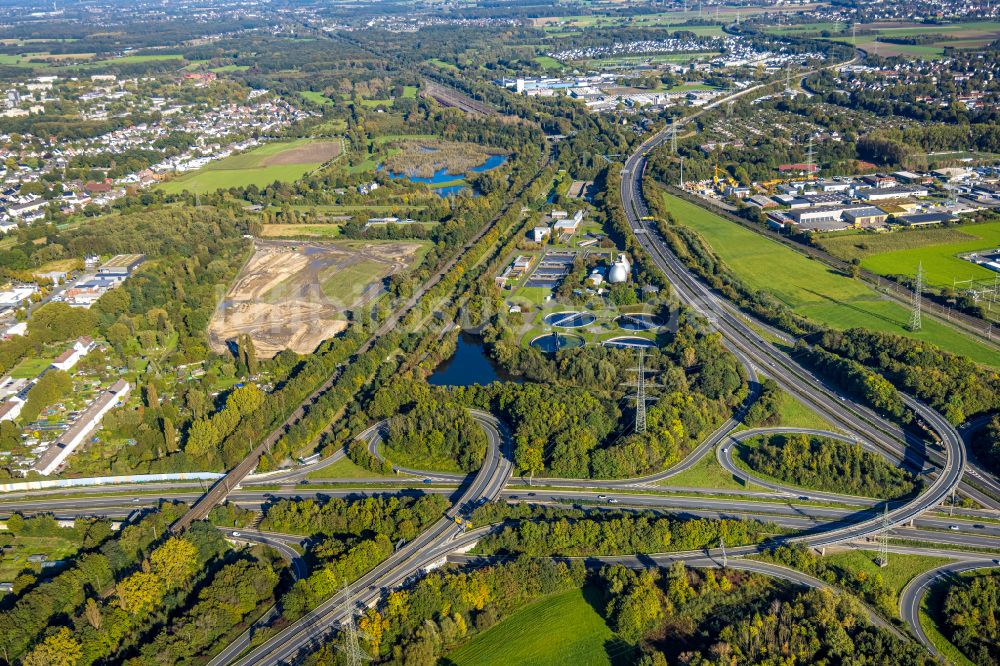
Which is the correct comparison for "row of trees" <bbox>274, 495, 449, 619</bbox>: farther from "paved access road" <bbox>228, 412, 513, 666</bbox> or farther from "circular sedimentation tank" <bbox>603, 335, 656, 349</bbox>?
"circular sedimentation tank" <bbox>603, 335, 656, 349</bbox>

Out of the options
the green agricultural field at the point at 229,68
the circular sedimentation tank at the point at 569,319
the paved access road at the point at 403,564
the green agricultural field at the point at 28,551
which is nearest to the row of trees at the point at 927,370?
the circular sedimentation tank at the point at 569,319

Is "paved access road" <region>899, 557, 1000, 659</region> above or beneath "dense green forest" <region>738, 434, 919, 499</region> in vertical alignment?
beneath

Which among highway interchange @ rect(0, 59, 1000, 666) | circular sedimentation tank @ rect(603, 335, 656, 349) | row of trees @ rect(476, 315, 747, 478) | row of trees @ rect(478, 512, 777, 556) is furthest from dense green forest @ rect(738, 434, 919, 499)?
circular sedimentation tank @ rect(603, 335, 656, 349)

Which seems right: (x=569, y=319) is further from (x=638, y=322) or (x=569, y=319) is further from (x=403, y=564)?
(x=403, y=564)

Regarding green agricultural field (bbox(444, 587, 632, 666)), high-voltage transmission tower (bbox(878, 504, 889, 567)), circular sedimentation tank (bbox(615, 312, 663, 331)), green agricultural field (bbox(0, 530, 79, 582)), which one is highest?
circular sedimentation tank (bbox(615, 312, 663, 331))

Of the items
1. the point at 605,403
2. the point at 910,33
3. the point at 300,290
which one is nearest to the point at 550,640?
the point at 605,403

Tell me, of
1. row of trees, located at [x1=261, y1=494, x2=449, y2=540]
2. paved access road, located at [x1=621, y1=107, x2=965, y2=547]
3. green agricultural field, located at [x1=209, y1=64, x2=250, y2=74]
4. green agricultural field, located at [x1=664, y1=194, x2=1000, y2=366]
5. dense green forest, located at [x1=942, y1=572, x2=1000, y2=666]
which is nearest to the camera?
dense green forest, located at [x1=942, y1=572, x2=1000, y2=666]

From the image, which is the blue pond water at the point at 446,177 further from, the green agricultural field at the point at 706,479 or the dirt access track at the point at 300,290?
the green agricultural field at the point at 706,479
